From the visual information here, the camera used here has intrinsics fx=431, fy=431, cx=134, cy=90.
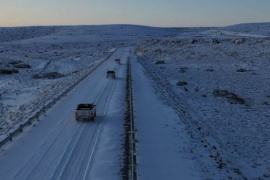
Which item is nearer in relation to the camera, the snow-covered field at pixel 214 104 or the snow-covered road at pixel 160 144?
the snow-covered road at pixel 160 144

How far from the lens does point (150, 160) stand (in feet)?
69.8

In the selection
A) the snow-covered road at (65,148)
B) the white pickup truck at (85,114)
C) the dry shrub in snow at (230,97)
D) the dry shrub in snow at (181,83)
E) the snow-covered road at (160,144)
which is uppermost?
the white pickup truck at (85,114)

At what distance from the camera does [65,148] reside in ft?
75.5

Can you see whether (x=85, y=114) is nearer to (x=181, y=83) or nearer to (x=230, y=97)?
(x=230, y=97)

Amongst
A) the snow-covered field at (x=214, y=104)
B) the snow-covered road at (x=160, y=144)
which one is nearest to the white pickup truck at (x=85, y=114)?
the snow-covered road at (x=160, y=144)

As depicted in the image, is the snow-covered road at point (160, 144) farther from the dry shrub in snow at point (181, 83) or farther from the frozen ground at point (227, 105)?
the dry shrub in snow at point (181, 83)

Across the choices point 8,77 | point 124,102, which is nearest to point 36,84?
point 8,77

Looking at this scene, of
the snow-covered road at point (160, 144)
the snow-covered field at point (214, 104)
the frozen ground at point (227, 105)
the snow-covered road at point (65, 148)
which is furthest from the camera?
the frozen ground at point (227, 105)

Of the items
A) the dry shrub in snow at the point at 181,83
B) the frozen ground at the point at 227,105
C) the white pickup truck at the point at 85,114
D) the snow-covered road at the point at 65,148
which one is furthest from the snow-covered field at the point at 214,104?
the white pickup truck at the point at 85,114

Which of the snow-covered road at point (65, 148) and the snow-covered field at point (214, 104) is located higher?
the snow-covered road at point (65, 148)

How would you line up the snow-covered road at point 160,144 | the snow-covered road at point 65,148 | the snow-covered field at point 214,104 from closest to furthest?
the snow-covered road at point 65,148
the snow-covered road at point 160,144
the snow-covered field at point 214,104

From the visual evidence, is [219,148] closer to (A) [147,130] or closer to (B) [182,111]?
(A) [147,130]

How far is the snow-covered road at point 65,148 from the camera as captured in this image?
1935 cm

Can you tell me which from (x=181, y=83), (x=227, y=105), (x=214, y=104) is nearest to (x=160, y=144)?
(x=227, y=105)
